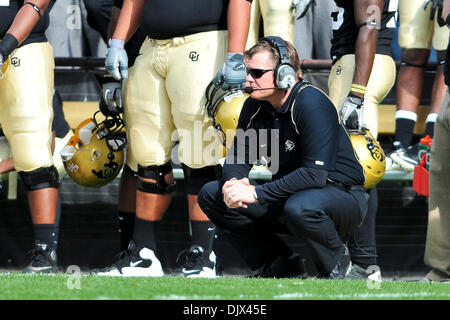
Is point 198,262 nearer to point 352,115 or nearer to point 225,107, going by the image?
point 225,107

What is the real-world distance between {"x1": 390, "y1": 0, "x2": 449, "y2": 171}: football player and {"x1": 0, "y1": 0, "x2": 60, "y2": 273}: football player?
2.29 m

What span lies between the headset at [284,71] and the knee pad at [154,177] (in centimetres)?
105

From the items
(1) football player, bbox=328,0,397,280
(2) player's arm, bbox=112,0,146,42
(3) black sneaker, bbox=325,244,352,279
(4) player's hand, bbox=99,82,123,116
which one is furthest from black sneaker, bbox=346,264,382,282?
(2) player's arm, bbox=112,0,146,42

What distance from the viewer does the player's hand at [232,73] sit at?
5.17m

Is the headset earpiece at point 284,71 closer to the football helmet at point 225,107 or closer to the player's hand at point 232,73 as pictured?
the player's hand at point 232,73

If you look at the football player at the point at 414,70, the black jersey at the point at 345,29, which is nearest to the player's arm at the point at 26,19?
the black jersey at the point at 345,29

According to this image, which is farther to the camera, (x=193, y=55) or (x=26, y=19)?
(x=26, y=19)

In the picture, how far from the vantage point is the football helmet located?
529cm

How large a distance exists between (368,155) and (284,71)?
0.83 m

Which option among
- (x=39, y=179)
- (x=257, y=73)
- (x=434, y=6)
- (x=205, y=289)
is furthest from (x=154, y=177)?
(x=434, y=6)

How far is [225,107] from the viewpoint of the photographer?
209 inches
